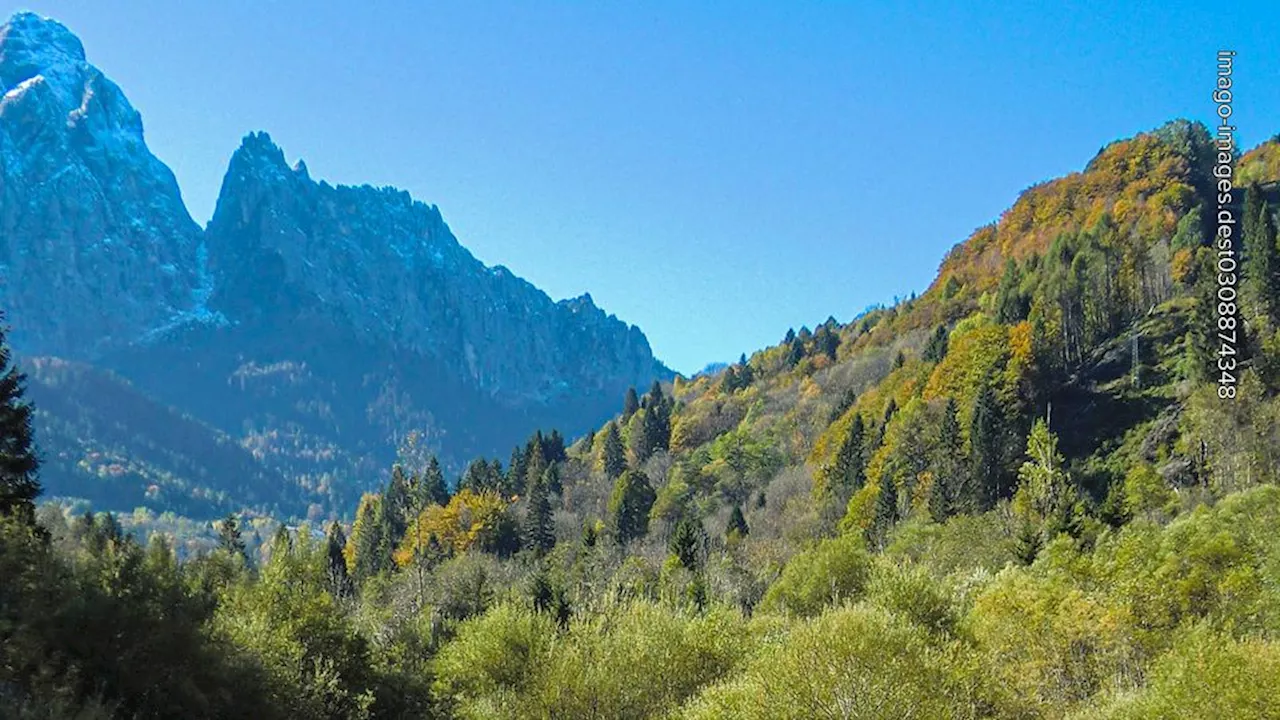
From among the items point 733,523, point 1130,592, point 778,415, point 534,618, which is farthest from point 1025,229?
point 534,618

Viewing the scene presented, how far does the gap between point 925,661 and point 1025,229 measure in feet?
473

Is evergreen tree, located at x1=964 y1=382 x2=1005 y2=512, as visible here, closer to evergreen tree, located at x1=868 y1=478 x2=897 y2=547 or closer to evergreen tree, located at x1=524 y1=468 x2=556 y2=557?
evergreen tree, located at x1=868 y1=478 x2=897 y2=547

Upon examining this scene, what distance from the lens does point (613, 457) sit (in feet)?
498

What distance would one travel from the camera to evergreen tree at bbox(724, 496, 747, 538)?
108 metres

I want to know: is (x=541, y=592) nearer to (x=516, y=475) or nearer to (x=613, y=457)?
(x=516, y=475)

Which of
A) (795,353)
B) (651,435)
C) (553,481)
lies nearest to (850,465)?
(553,481)

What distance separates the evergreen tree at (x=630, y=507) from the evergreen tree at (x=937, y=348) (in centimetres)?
4223

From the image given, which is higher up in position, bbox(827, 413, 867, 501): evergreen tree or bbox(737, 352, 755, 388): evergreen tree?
bbox(737, 352, 755, 388): evergreen tree

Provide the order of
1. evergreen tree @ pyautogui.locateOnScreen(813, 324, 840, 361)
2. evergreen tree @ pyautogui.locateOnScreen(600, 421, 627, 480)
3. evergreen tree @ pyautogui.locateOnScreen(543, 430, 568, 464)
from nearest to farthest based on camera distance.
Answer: evergreen tree @ pyautogui.locateOnScreen(600, 421, 627, 480)
evergreen tree @ pyautogui.locateOnScreen(543, 430, 568, 464)
evergreen tree @ pyautogui.locateOnScreen(813, 324, 840, 361)

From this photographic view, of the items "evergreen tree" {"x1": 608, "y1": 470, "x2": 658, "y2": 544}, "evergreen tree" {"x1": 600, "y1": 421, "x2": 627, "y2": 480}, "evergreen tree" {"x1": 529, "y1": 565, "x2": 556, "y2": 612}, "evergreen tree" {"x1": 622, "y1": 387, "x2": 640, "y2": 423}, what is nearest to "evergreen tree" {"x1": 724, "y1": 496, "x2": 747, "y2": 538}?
"evergreen tree" {"x1": 608, "y1": 470, "x2": 658, "y2": 544}

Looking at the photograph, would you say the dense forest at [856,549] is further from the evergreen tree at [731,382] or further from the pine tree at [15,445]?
the evergreen tree at [731,382]

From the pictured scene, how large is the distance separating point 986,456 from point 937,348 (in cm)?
3278

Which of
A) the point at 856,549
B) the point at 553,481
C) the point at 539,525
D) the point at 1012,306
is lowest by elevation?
the point at 856,549

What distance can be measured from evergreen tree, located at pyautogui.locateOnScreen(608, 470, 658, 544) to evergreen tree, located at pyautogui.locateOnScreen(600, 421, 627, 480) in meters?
20.9
